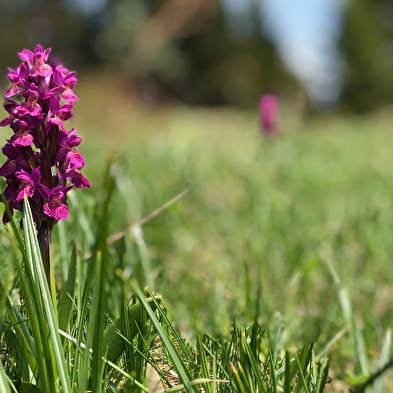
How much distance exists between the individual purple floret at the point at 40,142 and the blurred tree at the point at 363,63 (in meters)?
34.4

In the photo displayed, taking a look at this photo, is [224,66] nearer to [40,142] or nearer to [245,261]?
[245,261]

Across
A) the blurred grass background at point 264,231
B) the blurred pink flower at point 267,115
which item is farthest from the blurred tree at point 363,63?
the blurred pink flower at point 267,115

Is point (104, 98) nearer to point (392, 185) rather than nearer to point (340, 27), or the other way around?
point (392, 185)

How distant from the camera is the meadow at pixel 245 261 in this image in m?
1.07

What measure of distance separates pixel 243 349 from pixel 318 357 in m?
0.39

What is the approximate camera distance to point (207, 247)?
2.97 metres

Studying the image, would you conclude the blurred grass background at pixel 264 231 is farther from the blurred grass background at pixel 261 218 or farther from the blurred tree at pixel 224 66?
the blurred tree at pixel 224 66

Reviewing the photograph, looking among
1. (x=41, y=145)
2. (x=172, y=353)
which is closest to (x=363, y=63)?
(x=41, y=145)

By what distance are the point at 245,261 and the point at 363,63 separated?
114 ft

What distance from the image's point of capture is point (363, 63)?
34.1 m

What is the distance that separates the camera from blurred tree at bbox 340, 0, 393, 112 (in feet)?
112

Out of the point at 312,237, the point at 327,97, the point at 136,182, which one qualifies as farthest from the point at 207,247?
the point at 327,97

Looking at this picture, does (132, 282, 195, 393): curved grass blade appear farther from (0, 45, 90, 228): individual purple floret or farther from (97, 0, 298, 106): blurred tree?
(97, 0, 298, 106): blurred tree

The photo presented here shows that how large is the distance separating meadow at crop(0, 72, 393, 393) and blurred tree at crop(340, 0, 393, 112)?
29557 mm
